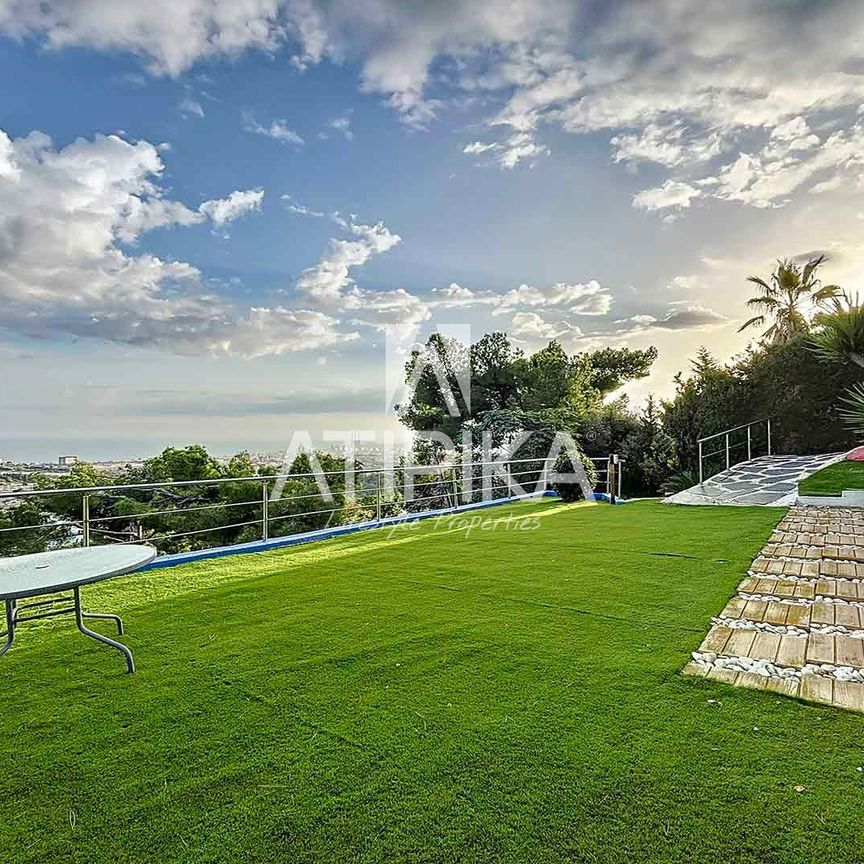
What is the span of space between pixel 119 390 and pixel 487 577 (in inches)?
343

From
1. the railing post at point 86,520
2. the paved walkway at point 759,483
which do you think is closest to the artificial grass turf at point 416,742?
the railing post at point 86,520

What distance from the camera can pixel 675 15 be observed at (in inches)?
237

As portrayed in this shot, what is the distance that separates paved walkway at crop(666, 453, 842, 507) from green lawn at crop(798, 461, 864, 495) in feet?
0.79

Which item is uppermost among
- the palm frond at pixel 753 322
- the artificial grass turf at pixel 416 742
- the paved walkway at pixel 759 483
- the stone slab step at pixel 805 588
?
the palm frond at pixel 753 322

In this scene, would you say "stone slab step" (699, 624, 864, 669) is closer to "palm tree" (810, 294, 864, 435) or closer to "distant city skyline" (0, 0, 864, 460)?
"distant city skyline" (0, 0, 864, 460)

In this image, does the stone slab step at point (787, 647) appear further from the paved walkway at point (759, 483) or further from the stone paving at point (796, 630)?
the paved walkway at point (759, 483)

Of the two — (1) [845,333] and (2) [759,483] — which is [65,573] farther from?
(1) [845,333]

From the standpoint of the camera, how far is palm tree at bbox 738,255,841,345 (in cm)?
1745

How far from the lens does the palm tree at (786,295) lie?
1745 cm

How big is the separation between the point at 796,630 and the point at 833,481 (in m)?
7.02

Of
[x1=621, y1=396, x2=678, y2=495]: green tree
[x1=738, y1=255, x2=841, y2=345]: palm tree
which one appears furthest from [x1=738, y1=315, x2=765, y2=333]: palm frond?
[x1=621, y1=396, x2=678, y2=495]: green tree

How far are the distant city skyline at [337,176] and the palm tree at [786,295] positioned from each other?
25.0 ft

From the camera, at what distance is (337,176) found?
345 inches

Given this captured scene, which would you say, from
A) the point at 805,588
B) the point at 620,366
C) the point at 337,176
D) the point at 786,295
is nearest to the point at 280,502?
the point at 337,176
